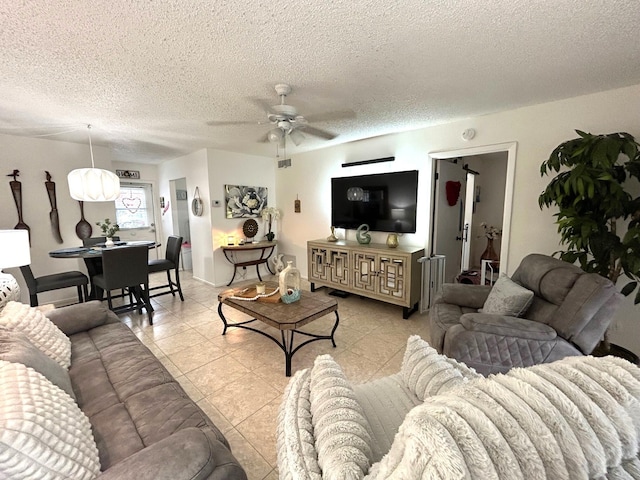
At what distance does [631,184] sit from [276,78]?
286 centimetres

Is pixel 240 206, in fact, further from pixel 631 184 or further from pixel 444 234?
pixel 631 184

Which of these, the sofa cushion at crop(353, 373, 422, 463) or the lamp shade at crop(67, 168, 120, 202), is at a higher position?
the lamp shade at crop(67, 168, 120, 202)

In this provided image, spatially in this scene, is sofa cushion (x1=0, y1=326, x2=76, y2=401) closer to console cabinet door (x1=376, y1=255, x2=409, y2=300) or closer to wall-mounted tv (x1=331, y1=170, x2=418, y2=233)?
console cabinet door (x1=376, y1=255, x2=409, y2=300)

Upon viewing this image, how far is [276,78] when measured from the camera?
1.93 metres

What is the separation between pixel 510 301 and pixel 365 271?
68.6 inches

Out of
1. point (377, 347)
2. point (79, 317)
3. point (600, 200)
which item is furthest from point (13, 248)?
point (600, 200)

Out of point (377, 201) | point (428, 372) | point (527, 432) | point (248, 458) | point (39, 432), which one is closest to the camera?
point (527, 432)

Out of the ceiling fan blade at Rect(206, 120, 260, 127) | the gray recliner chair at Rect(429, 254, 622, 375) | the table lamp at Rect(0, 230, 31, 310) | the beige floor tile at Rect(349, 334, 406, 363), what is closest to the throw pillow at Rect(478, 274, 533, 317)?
the gray recliner chair at Rect(429, 254, 622, 375)

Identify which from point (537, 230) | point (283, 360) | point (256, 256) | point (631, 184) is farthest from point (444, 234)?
point (256, 256)

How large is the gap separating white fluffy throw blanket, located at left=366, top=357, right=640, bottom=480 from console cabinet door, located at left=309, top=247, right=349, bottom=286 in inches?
121

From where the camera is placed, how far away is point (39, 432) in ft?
2.58

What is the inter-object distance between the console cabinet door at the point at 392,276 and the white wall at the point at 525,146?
1.62 feet

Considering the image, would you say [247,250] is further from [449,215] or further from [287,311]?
[449,215]

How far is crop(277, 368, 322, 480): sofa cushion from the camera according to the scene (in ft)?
2.01
